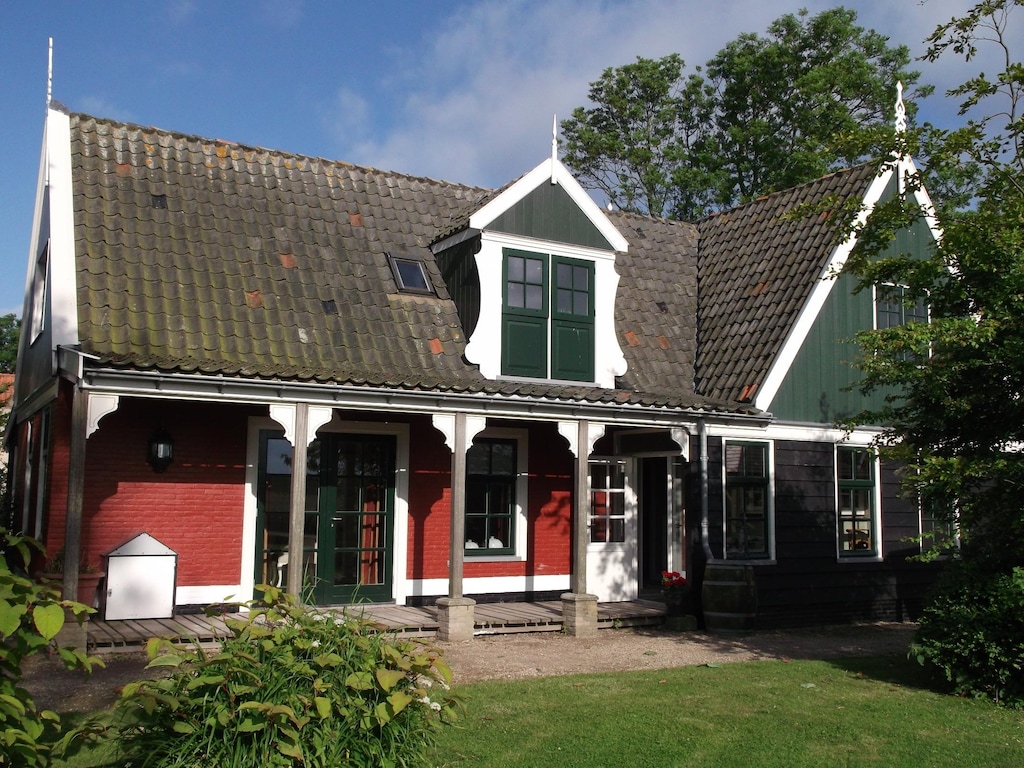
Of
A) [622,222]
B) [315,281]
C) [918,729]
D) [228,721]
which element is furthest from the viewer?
[622,222]

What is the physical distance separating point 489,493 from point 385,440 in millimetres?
1783

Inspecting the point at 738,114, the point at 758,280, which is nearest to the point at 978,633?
the point at 758,280

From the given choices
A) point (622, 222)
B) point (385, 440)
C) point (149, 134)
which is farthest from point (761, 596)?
point (149, 134)

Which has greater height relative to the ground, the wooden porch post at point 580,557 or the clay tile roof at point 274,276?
the clay tile roof at point 274,276

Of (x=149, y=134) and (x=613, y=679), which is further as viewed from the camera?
(x=149, y=134)

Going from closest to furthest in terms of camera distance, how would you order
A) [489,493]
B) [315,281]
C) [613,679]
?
[613,679] → [315,281] → [489,493]

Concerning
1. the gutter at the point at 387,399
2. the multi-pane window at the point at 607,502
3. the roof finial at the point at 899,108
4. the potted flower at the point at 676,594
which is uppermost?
the roof finial at the point at 899,108

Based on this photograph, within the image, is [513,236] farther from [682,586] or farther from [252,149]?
[682,586]

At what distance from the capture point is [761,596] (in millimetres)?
13906

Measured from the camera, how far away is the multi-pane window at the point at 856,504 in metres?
14.9

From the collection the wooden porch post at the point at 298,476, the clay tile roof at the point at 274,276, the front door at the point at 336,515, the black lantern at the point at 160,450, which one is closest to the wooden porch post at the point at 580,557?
the clay tile roof at the point at 274,276

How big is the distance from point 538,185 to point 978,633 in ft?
26.2

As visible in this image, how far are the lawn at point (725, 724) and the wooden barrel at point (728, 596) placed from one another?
2.91m

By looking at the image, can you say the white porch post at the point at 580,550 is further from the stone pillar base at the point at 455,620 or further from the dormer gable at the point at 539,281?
the stone pillar base at the point at 455,620
